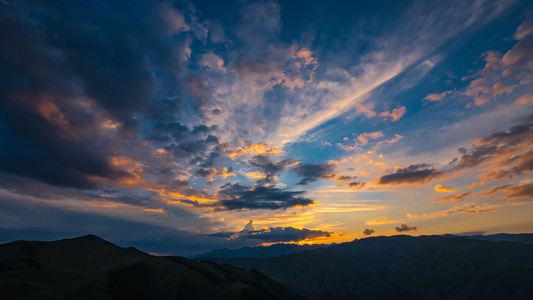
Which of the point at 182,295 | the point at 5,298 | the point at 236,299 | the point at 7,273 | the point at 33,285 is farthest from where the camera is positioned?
the point at 182,295

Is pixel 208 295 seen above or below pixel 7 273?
below

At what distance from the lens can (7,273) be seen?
522 ft

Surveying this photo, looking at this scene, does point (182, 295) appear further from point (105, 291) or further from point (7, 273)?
point (7, 273)

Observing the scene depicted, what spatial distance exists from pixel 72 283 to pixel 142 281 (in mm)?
47061

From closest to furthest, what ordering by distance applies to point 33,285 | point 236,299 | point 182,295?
point 33,285 → point 236,299 → point 182,295

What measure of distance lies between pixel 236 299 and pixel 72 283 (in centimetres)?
10004

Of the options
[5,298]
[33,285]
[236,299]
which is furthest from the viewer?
[236,299]

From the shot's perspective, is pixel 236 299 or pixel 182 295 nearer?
A: pixel 236 299

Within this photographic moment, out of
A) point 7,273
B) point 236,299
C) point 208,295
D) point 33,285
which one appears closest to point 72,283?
point 33,285

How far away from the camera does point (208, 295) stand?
194625 millimetres

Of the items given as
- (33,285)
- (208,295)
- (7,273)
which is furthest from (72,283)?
(208,295)

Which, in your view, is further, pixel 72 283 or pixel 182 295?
pixel 182 295

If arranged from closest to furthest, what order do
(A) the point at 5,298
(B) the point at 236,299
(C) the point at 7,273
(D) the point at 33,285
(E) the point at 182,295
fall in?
1. (A) the point at 5,298
2. (D) the point at 33,285
3. (C) the point at 7,273
4. (B) the point at 236,299
5. (E) the point at 182,295

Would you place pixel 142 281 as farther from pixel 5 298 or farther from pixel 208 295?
pixel 5 298
